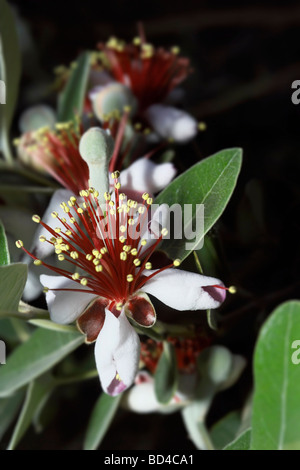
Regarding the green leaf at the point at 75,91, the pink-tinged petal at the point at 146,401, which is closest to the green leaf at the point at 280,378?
the pink-tinged petal at the point at 146,401

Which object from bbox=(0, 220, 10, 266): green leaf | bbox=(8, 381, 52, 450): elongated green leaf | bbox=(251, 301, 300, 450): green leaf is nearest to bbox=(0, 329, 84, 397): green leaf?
bbox=(8, 381, 52, 450): elongated green leaf

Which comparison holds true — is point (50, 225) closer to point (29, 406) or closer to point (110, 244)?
point (110, 244)

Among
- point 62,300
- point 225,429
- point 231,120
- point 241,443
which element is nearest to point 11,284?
point 62,300

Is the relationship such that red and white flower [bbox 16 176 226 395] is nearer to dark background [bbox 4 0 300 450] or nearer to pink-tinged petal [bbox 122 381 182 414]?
dark background [bbox 4 0 300 450]

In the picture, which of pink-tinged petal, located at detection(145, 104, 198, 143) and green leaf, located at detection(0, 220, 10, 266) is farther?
pink-tinged petal, located at detection(145, 104, 198, 143)

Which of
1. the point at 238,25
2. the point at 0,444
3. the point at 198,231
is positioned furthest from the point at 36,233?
the point at 238,25

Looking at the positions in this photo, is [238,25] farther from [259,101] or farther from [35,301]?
[35,301]
